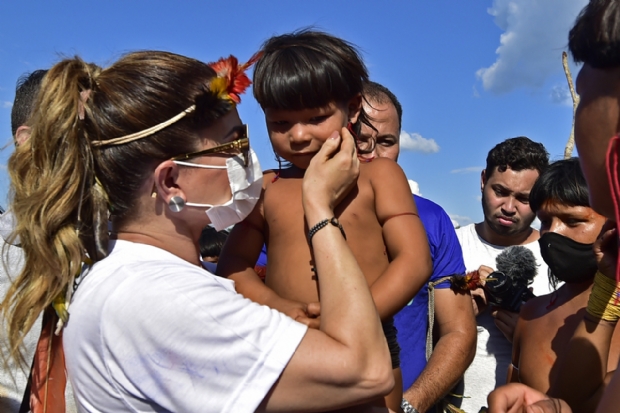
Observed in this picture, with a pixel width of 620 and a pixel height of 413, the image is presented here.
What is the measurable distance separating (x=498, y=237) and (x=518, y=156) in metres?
0.76

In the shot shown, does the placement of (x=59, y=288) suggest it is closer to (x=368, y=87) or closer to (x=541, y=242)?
(x=541, y=242)

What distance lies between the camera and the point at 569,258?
296cm

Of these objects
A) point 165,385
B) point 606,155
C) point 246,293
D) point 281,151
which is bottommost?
point 165,385

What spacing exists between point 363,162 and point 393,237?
42 cm

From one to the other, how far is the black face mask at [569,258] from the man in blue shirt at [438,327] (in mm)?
597

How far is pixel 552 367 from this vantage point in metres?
2.81

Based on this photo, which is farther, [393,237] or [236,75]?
[393,237]

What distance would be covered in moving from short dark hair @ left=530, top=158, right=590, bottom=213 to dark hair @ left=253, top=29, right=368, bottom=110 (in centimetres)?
134

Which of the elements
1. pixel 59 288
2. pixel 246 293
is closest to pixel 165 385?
pixel 59 288

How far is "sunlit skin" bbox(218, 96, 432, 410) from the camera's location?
232cm

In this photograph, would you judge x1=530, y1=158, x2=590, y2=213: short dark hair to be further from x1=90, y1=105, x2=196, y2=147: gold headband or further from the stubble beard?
x1=90, y1=105, x2=196, y2=147: gold headband

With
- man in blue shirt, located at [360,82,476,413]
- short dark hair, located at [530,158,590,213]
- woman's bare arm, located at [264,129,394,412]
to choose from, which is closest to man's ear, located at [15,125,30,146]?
woman's bare arm, located at [264,129,394,412]

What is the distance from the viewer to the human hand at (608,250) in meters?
2.32

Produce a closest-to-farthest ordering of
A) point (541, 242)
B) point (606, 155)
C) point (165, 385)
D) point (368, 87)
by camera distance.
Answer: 1. point (606, 155)
2. point (165, 385)
3. point (541, 242)
4. point (368, 87)
